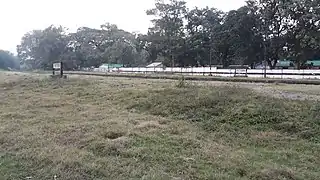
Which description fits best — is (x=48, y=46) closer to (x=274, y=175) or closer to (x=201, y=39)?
(x=201, y=39)

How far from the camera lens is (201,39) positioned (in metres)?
55.3

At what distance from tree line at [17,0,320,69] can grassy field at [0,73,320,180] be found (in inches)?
1275

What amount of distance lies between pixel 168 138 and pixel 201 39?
1916 inches

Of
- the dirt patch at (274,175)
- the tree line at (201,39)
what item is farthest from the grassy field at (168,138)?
the tree line at (201,39)

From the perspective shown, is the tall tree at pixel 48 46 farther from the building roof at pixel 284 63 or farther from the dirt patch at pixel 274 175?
the dirt patch at pixel 274 175

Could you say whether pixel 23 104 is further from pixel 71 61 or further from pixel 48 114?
pixel 71 61

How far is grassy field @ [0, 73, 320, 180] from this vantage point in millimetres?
5891

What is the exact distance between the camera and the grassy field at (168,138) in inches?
232

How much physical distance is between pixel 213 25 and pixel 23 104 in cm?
4398

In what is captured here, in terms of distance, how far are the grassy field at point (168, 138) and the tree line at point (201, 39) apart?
32.4 metres

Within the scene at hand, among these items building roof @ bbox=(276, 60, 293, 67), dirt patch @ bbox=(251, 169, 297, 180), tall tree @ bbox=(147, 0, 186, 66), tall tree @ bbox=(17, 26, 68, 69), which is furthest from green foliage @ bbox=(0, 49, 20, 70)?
dirt patch @ bbox=(251, 169, 297, 180)

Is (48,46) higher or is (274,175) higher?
(48,46)

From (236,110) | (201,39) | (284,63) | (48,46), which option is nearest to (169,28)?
(201,39)

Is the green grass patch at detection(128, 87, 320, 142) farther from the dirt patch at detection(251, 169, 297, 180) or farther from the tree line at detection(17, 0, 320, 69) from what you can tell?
the tree line at detection(17, 0, 320, 69)
